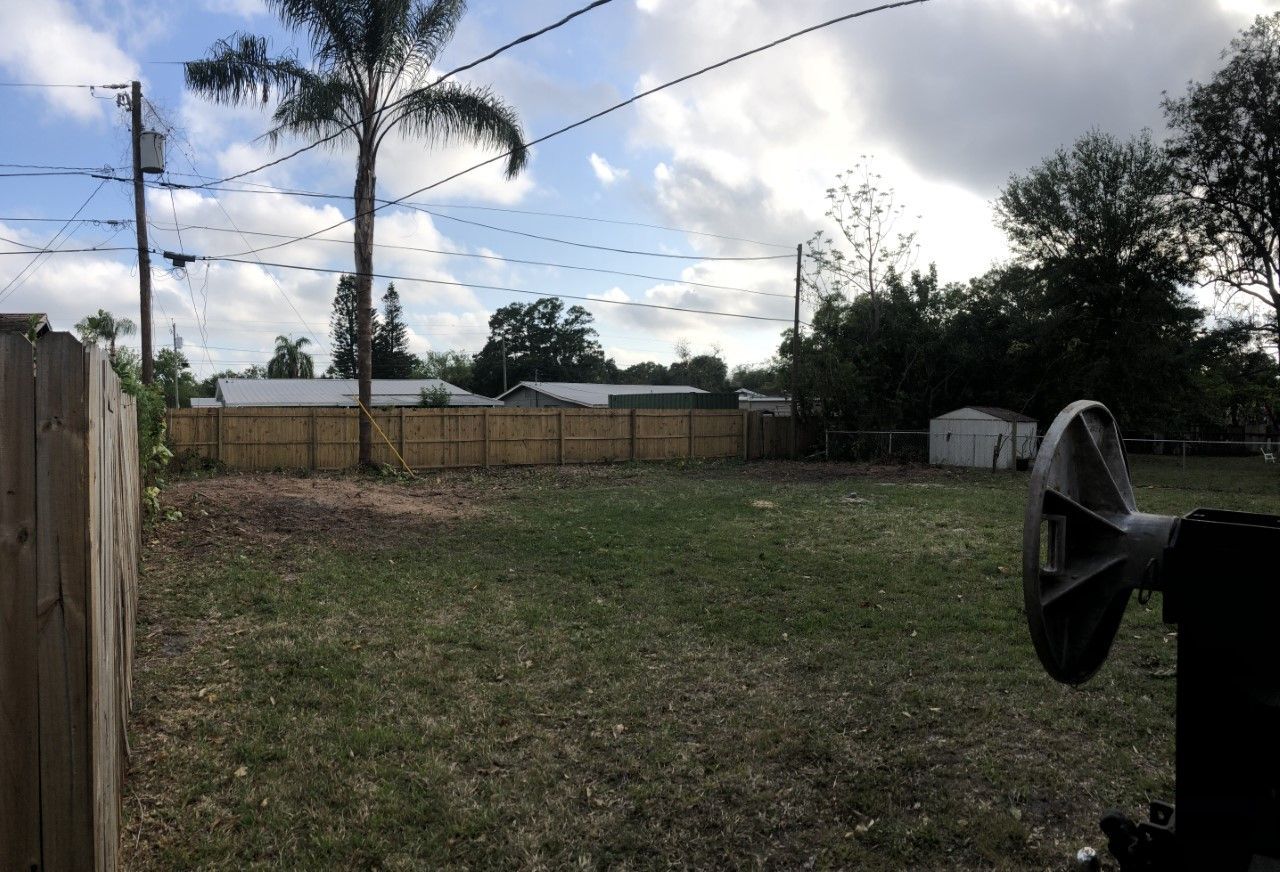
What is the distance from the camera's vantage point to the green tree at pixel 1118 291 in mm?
27812

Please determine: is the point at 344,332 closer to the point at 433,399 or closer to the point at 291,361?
the point at 291,361

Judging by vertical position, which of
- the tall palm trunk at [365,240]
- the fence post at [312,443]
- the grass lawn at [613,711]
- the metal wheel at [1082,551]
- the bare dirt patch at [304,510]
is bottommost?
the grass lawn at [613,711]

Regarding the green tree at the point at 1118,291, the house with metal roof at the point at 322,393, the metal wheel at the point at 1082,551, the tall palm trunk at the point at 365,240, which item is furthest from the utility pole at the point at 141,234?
the green tree at the point at 1118,291

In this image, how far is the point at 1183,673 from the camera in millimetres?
1714

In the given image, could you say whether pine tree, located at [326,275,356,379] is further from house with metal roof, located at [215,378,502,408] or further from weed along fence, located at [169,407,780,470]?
weed along fence, located at [169,407,780,470]

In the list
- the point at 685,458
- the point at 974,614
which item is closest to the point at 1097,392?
the point at 685,458

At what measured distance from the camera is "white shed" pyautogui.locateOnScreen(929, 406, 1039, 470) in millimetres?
21875

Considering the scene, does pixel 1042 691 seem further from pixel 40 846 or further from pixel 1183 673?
pixel 40 846

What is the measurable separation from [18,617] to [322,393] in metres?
35.7

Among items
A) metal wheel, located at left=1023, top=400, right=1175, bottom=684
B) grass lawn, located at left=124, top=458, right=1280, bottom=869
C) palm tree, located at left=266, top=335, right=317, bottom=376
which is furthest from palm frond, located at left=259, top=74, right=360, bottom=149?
palm tree, located at left=266, top=335, right=317, bottom=376

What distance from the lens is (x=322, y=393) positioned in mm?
35125

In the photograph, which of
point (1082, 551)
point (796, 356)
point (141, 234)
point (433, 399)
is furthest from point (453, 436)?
point (1082, 551)

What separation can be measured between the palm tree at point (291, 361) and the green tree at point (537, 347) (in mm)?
14317

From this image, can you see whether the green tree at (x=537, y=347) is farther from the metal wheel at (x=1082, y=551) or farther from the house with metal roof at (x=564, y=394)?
the metal wheel at (x=1082, y=551)
